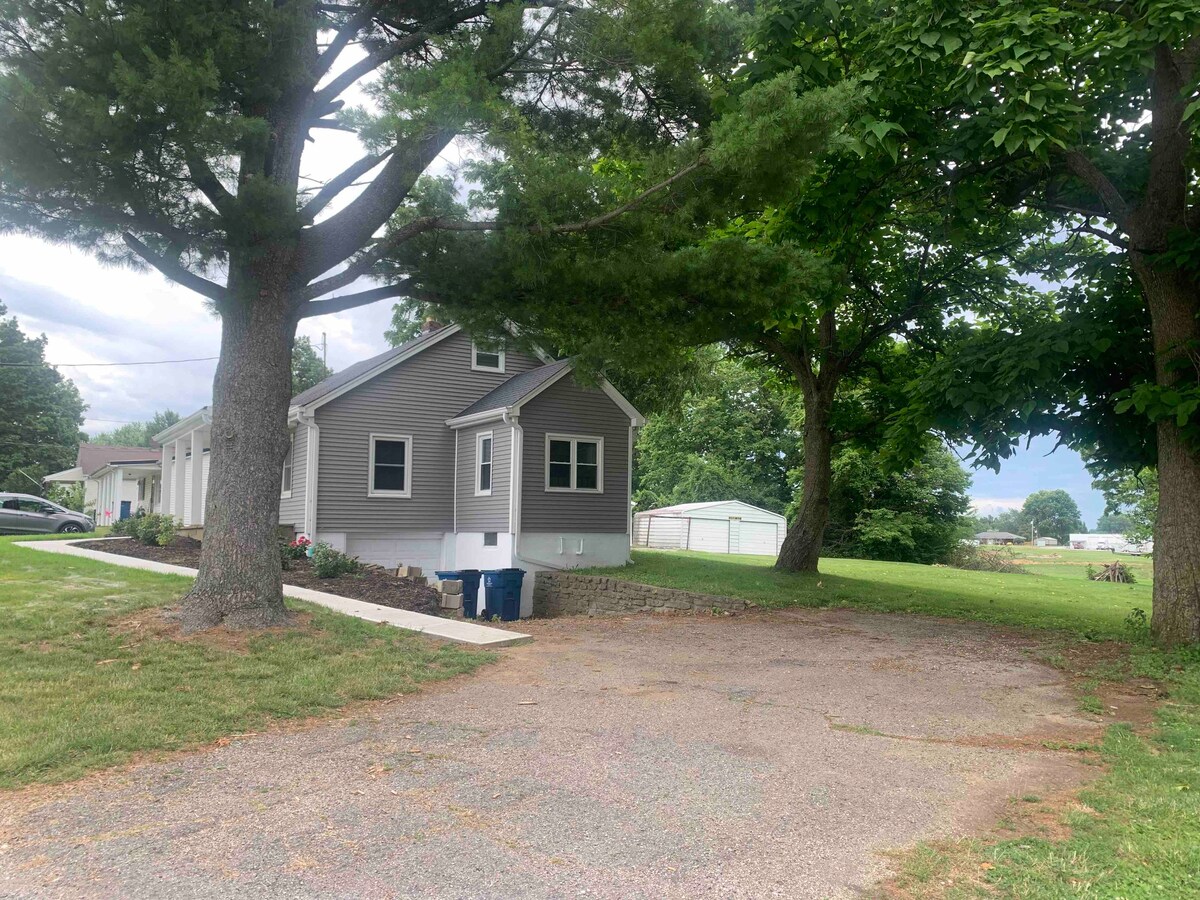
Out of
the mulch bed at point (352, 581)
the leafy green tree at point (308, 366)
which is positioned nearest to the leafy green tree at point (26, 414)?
the leafy green tree at point (308, 366)

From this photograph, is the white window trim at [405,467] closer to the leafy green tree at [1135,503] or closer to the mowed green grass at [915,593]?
the mowed green grass at [915,593]

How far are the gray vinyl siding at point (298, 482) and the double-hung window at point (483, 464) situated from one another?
377 cm

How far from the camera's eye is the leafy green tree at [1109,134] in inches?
312

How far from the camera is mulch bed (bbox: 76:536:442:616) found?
14.1 m

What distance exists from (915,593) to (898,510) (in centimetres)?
2221

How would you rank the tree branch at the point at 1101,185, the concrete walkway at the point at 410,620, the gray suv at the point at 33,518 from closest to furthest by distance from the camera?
1. the concrete walkway at the point at 410,620
2. the tree branch at the point at 1101,185
3. the gray suv at the point at 33,518

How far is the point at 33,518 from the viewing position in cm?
2823

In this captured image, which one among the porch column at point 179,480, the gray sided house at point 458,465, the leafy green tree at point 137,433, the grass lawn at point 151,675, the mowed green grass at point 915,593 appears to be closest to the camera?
the grass lawn at point 151,675

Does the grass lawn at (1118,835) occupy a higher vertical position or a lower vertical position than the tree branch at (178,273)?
lower

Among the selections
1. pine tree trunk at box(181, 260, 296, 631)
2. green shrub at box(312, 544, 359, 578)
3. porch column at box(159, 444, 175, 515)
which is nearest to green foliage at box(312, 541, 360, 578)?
green shrub at box(312, 544, 359, 578)

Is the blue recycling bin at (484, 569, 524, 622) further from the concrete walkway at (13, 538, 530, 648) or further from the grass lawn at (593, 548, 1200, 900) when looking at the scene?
the grass lawn at (593, 548, 1200, 900)

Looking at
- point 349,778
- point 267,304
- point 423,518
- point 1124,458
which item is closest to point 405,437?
point 423,518

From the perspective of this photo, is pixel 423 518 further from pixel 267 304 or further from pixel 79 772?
pixel 79 772

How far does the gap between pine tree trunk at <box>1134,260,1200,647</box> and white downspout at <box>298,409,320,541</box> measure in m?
15.4
